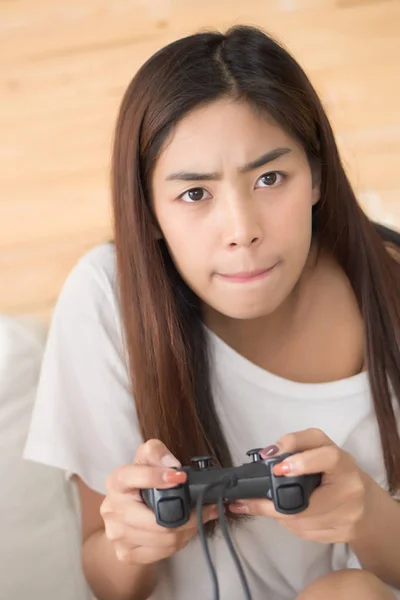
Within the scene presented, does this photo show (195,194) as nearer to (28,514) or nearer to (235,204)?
(235,204)

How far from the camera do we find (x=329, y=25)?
1881 millimetres

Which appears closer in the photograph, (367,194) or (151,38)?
(367,194)

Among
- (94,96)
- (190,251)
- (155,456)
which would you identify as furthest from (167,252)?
(94,96)

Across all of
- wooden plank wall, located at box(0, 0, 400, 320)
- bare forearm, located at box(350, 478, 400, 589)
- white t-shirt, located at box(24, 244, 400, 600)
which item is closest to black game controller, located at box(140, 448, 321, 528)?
bare forearm, located at box(350, 478, 400, 589)

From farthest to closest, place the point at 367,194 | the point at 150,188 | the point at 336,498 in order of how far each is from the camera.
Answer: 1. the point at 367,194
2. the point at 150,188
3. the point at 336,498

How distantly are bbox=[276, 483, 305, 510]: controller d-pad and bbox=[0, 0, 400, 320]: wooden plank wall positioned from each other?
101 centimetres

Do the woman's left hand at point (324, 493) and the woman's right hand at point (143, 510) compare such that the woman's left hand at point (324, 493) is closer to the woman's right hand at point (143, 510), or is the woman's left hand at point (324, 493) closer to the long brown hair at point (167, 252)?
the woman's right hand at point (143, 510)

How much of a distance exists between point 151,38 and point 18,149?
393mm

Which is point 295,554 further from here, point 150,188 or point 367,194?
point 367,194

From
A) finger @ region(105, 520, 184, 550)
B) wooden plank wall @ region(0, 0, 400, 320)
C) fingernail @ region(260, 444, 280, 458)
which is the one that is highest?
wooden plank wall @ region(0, 0, 400, 320)

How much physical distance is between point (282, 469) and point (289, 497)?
23 mm

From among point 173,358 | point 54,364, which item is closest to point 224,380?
point 173,358

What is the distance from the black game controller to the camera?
0.69 metres

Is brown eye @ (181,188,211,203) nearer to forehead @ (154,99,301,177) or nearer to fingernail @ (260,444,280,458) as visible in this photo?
forehead @ (154,99,301,177)
